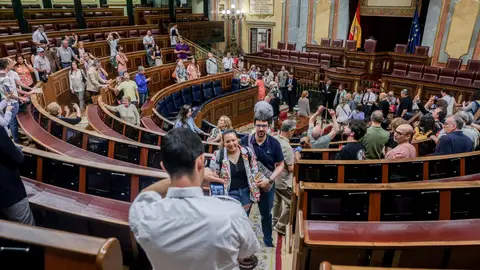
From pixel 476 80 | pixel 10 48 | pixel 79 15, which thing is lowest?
pixel 476 80

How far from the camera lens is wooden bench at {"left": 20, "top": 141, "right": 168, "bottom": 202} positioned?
2.43 metres

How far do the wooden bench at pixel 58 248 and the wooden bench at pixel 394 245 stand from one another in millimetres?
1276

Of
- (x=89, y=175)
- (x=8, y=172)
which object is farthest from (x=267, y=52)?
(x=8, y=172)

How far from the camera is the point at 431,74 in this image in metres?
9.02

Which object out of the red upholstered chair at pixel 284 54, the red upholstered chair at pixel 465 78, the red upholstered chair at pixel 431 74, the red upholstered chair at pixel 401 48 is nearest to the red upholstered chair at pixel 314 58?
the red upholstered chair at pixel 284 54

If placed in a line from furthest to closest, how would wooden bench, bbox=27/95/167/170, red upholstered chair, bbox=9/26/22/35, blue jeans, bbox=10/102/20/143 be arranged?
red upholstered chair, bbox=9/26/22/35 → blue jeans, bbox=10/102/20/143 → wooden bench, bbox=27/95/167/170

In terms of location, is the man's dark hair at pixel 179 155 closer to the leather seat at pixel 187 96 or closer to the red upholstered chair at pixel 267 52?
the leather seat at pixel 187 96

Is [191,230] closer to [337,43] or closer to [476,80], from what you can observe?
[476,80]

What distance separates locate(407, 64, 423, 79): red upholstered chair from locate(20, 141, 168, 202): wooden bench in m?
8.70

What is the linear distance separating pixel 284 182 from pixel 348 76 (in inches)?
311

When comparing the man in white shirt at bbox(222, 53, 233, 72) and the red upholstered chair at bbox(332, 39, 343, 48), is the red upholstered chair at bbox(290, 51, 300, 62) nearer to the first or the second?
the red upholstered chair at bbox(332, 39, 343, 48)

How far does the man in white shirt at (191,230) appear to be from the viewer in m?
1.00

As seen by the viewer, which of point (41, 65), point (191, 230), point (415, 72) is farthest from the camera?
point (415, 72)

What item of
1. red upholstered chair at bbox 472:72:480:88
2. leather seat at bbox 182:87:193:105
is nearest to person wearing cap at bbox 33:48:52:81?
leather seat at bbox 182:87:193:105
